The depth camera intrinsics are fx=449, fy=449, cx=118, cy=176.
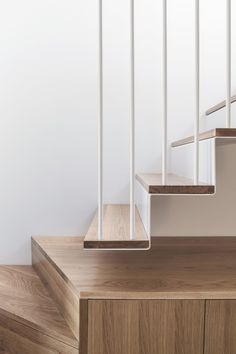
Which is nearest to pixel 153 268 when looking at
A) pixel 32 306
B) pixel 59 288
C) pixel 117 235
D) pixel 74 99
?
pixel 117 235

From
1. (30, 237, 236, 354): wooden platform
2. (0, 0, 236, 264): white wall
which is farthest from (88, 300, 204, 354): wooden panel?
(0, 0, 236, 264): white wall

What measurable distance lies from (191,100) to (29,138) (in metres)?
0.89

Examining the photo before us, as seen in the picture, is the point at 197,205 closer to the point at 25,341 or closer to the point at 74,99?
the point at 25,341

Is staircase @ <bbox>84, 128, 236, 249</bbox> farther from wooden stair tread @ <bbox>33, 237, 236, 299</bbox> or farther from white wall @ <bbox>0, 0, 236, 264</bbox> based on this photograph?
white wall @ <bbox>0, 0, 236, 264</bbox>

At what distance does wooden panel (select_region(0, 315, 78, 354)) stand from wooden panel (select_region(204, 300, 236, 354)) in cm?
45

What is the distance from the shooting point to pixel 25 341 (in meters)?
1.57

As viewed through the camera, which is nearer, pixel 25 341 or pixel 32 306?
pixel 25 341

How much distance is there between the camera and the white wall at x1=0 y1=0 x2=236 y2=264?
2.37 meters

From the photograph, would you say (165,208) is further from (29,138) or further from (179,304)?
(29,138)

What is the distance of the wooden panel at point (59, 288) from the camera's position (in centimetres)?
144

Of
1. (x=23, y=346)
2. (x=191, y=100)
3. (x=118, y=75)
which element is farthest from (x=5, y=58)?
(x=23, y=346)

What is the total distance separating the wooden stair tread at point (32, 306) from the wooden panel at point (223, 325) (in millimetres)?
424

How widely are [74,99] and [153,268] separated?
108 cm

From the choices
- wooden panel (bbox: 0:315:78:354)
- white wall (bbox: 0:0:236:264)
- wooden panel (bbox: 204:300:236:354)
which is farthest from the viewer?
white wall (bbox: 0:0:236:264)
